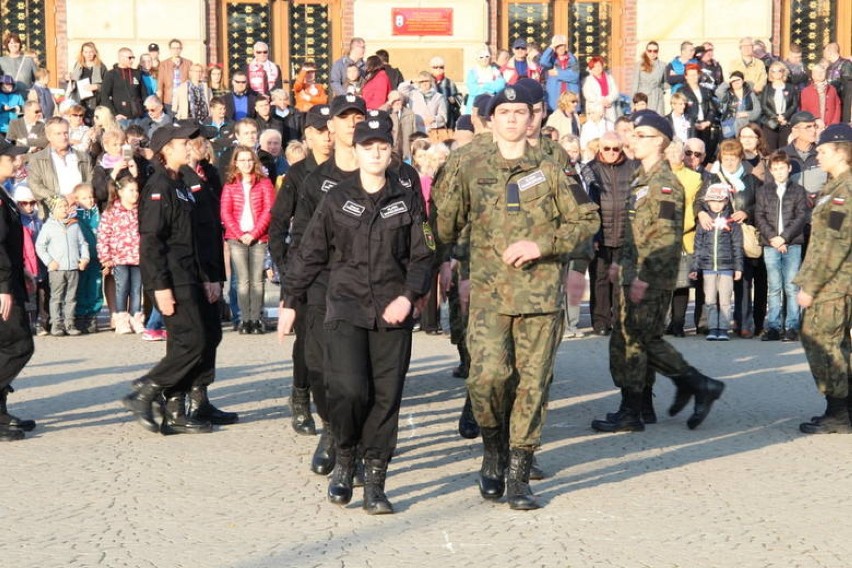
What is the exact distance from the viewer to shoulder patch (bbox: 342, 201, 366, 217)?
292 inches

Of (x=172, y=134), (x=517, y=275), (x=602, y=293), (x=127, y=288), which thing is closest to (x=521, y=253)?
(x=517, y=275)

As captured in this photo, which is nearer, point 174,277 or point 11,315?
point 174,277

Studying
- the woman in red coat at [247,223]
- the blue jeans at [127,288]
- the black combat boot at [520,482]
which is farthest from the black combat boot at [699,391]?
the blue jeans at [127,288]

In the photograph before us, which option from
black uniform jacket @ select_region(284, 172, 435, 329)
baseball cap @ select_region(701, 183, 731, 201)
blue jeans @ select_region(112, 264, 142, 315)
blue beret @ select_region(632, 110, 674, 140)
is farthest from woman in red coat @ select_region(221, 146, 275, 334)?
black uniform jacket @ select_region(284, 172, 435, 329)

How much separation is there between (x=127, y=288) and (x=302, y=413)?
225 inches

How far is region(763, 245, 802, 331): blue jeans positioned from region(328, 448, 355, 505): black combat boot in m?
7.88

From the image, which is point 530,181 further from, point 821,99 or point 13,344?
point 821,99

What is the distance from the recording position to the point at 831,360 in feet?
31.7

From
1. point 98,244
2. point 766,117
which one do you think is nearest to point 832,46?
point 766,117

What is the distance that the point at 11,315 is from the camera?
9484 mm

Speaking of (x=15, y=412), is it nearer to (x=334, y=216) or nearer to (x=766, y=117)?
(x=334, y=216)

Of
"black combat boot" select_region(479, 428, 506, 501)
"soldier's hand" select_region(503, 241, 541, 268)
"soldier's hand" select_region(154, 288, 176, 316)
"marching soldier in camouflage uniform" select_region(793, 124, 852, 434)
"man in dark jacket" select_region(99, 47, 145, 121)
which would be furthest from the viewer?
"man in dark jacket" select_region(99, 47, 145, 121)

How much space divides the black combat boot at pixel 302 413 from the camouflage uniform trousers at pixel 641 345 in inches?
78.2

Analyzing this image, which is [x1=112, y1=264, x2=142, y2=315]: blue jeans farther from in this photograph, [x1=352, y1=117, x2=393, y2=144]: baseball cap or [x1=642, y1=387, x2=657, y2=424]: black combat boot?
[x1=352, y1=117, x2=393, y2=144]: baseball cap
